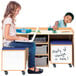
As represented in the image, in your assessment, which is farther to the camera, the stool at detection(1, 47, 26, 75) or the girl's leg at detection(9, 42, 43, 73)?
the girl's leg at detection(9, 42, 43, 73)

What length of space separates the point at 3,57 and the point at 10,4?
100 centimetres

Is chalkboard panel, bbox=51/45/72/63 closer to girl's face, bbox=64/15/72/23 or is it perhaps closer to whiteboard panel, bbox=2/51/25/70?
girl's face, bbox=64/15/72/23

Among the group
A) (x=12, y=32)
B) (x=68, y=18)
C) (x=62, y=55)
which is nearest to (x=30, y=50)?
(x=12, y=32)

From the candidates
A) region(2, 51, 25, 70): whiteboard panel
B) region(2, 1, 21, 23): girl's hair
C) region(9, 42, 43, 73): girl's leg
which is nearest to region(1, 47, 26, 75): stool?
region(2, 51, 25, 70): whiteboard panel

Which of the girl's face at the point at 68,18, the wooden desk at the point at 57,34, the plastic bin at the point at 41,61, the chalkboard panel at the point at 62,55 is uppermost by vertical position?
the girl's face at the point at 68,18

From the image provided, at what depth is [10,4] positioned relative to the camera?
5602 millimetres

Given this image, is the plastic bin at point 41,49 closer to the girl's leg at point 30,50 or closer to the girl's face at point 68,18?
the girl's leg at point 30,50

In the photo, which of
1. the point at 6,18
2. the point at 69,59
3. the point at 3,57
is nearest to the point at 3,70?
the point at 3,57

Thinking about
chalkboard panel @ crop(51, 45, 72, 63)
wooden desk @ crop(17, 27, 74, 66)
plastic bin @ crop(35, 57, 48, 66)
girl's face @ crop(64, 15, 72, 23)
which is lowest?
plastic bin @ crop(35, 57, 48, 66)

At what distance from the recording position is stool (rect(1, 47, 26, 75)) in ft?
18.4

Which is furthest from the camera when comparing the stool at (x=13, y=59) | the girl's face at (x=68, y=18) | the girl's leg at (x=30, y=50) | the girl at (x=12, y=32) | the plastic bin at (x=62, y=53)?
the girl's face at (x=68, y=18)

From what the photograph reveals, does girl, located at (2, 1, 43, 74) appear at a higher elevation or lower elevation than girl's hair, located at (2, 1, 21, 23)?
lower

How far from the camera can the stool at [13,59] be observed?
5605 mm

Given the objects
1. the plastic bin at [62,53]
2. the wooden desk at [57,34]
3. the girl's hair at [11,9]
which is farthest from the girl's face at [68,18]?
the girl's hair at [11,9]
